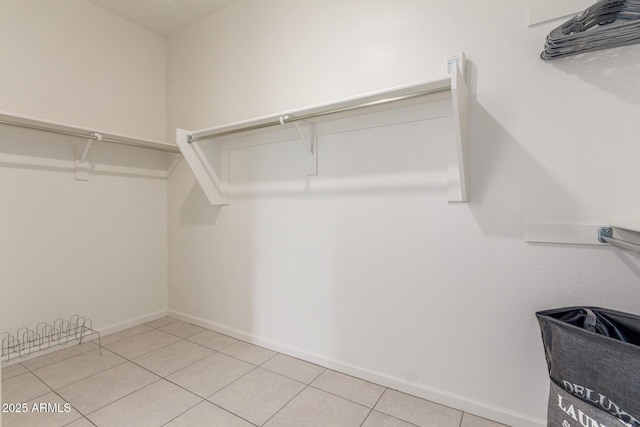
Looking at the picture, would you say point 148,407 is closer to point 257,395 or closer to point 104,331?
point 257,395

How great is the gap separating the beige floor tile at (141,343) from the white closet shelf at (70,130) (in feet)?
5.04

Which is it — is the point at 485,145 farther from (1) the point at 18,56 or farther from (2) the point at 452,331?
(1) the point at 18,56

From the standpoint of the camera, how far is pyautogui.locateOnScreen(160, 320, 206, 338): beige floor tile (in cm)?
255

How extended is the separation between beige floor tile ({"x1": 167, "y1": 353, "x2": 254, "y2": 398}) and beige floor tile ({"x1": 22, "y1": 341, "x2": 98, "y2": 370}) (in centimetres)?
87

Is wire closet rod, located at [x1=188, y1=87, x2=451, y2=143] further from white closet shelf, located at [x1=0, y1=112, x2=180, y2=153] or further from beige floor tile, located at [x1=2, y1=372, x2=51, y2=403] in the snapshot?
beige floor tile, located at [x1=2, y1=372, x2=51, y2=403]

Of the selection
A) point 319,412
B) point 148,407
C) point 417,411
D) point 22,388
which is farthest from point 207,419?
point 22,388

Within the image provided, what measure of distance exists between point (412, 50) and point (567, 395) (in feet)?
5.65

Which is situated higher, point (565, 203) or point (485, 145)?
point (485, 145)

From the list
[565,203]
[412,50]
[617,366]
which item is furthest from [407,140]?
[617,366]

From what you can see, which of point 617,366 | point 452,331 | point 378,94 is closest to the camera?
point 617,366

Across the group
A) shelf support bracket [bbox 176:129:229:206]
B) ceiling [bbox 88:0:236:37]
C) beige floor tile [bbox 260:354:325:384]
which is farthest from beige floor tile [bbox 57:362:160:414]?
ceiling [bbox 88:0:236:37]

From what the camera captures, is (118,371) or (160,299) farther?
(160,299)

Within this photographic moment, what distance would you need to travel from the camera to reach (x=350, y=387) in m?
1.80

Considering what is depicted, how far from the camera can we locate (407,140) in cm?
174
